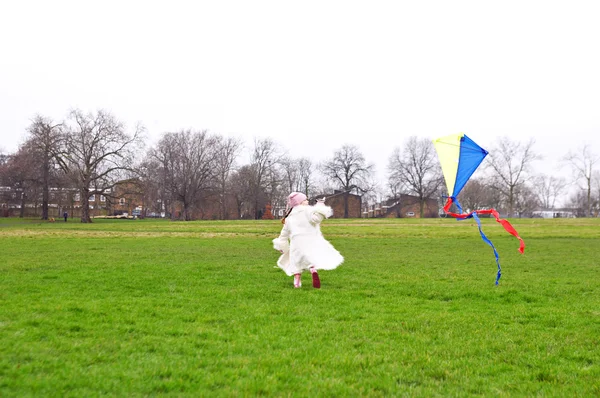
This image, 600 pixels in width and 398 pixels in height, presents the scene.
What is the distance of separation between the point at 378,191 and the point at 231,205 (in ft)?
117

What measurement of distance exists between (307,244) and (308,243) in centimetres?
4

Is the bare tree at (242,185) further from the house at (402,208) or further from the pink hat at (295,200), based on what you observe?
the pink hat at (295,200)

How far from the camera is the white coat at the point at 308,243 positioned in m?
11.4

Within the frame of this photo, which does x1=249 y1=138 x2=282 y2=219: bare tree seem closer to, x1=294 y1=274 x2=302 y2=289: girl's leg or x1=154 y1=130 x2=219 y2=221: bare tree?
x1=154 y1=130 x2=219 y2=221: bare tree

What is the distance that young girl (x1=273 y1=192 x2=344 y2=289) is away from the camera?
11.3 m

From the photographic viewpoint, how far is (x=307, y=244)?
11.5 m

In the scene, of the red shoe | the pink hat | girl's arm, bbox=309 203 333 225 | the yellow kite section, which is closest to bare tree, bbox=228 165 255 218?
the pink hat

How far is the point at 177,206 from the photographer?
105 meters

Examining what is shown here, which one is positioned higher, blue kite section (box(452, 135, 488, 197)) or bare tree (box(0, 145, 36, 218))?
bare tree (box(0, 145, 36, 218))

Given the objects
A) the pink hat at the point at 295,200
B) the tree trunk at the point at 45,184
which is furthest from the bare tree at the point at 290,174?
the pink hat at the point at 295,200

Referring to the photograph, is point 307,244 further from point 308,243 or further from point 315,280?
point 315,280

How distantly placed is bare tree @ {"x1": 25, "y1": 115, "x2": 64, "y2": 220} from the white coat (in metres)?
59.9

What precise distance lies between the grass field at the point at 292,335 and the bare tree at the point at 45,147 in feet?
184

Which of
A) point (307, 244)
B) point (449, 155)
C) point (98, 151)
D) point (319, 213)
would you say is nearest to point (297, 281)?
point (307, 244)
